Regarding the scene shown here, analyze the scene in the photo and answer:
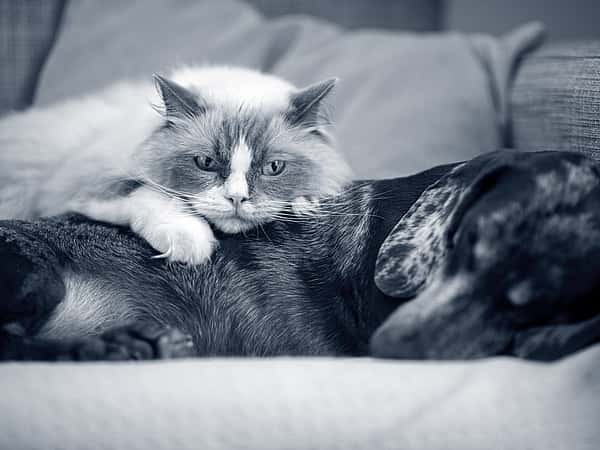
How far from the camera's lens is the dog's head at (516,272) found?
0.95 m

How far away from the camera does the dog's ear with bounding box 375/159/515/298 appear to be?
1.06m

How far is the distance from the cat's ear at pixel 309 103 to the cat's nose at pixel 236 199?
0.26 metres

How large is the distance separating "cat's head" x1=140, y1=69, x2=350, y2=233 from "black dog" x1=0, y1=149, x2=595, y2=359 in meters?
0.07

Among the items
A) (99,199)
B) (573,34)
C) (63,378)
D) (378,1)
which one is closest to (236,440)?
(63,378)

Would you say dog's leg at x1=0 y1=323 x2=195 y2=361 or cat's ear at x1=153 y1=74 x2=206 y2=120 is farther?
cat's ear at x1=153 y1=74 x2=206 y2=120

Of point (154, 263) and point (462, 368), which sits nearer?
point (462, 368)

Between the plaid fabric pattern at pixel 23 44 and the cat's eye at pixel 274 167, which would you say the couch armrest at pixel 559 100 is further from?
the plaid fabric pattern at pixel 23 44

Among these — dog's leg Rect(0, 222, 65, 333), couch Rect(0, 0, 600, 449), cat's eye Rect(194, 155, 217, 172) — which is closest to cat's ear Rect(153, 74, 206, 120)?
cat's eye Rect(194, 155, 217, 172)

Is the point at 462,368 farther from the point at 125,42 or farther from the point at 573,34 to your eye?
the point at 573,34

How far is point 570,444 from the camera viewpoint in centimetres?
90

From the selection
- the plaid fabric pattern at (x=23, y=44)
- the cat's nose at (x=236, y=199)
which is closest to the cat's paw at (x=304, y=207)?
the cat's nose at (x=236, y=199)

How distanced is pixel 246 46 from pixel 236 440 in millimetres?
1637

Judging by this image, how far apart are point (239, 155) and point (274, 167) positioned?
0.10 m

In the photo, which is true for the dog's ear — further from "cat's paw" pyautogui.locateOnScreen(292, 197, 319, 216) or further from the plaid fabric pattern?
the plaid fabric pattern
